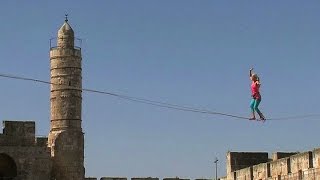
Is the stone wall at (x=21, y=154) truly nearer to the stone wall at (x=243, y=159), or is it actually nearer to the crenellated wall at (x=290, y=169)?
the stone wall at (x=243, y=159)

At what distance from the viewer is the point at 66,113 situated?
42.0 m

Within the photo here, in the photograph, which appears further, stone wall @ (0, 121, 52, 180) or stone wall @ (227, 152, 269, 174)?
stone wall @ (0, 121, 52, 180)

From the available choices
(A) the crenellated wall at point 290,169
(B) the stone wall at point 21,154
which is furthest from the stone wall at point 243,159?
(B) the stone wall at point 21,154

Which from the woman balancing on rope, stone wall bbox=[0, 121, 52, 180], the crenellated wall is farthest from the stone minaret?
the woman balancing on rope

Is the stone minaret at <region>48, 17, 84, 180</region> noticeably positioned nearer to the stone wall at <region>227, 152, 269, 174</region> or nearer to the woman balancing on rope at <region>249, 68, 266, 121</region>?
the stone wall at <region>227, 152, 269, 174</region>

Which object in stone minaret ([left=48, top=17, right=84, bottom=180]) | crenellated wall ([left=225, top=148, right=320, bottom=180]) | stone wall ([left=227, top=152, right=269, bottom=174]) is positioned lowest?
crenellated wall ([left=225, top=148, right=320, bottom=180])

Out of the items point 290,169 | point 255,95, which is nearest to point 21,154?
point 290,169

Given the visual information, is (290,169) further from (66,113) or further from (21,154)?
(66,113)

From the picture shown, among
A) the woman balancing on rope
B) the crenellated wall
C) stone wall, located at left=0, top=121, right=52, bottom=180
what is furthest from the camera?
stone wall, located at left=0, top=121, right=52, bottom=180

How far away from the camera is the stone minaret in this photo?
41531mm

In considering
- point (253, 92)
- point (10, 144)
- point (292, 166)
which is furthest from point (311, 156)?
point (10, 144)

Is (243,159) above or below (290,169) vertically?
above

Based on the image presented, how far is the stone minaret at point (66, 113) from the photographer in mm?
41531

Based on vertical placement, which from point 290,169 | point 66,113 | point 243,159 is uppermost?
point 66,113
